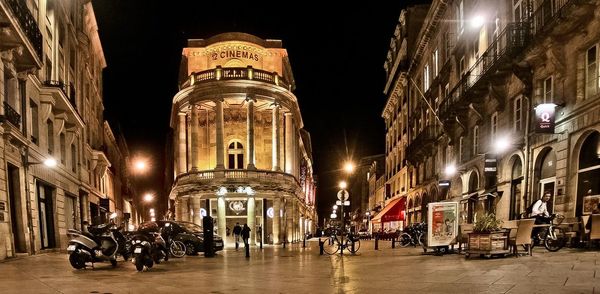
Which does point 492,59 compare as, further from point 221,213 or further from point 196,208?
point 196,208

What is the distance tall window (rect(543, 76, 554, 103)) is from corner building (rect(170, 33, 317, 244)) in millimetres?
26128

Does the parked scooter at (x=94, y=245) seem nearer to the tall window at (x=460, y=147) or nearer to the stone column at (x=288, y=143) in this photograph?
the tall window at (x=460, y=147)

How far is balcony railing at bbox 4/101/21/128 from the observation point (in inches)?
612

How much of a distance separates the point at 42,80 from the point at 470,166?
20964mm

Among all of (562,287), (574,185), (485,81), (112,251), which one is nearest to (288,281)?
(562,287)

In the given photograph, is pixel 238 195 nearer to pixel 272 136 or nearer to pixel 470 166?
pixel 272 136

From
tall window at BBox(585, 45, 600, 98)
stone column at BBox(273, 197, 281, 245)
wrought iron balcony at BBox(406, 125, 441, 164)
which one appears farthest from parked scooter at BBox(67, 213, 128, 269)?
stone column at BBox(273, 197, 281, 245)

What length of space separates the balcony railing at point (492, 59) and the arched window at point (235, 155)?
20.1 m

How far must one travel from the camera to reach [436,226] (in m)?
16.4

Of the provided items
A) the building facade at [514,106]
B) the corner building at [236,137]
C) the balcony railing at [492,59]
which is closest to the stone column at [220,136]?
the corner building at [236,137]

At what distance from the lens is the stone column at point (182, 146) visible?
42.8 metres

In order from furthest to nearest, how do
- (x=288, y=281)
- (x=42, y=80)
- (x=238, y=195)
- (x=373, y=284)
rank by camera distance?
(x=238, y=195)
(x=42, y=80)
(x=288, y=281)
(x=373, y=284)

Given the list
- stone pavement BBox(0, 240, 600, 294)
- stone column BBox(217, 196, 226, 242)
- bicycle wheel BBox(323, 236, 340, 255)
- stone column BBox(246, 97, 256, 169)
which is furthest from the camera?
stone column BBox(246, 97, 256, 169)

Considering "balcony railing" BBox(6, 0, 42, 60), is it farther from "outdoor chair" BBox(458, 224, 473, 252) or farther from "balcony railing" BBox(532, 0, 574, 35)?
"balcony railing" BBox(532, 0, 574, 35)
